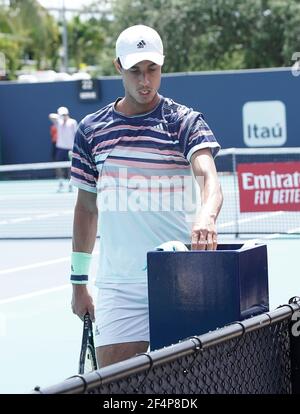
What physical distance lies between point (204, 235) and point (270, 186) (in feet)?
38.0

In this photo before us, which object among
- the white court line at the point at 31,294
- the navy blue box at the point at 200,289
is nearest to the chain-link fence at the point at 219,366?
the navy blue box at the point at 200,289

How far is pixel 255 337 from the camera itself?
416 centimetres

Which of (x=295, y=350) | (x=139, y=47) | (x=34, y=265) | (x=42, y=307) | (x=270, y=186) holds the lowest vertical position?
(x=42, y=307)

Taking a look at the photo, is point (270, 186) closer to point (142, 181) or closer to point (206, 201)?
point (142, 181)

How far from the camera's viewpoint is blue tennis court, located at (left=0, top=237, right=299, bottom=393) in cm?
805

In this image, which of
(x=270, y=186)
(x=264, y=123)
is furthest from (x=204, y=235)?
(x=264, y=123)

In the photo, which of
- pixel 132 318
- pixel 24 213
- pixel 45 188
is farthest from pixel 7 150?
pixel 132 318

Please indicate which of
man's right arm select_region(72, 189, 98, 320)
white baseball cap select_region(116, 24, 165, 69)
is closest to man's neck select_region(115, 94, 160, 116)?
white baseball cap select_region(116, 24, 165, 69)

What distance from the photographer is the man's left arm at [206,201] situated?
160 inches

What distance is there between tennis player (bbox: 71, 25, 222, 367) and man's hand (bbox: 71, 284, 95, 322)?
0.45 ft

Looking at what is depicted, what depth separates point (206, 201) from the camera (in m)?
4.27

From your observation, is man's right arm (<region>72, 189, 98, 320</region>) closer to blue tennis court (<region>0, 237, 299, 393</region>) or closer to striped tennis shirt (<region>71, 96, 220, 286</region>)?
striped tennis shirt (<region>71, 96, 220, 286</region>)

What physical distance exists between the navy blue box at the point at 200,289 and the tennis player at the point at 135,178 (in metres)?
0.47

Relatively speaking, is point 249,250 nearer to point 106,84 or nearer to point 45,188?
point 45,188
